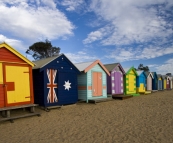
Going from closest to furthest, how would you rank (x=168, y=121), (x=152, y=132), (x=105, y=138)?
(x=105, y=138) < (x=152, y=132) < (x=168, y=121)

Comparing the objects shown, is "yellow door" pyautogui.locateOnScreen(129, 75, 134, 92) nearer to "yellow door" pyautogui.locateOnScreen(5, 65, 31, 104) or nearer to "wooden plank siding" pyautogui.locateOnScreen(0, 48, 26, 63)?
"yellow door" pyautogui.locateOnScreen(5, 65, 31, 104)

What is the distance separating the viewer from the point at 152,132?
5.99 meters

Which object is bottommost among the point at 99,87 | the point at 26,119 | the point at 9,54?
the point at 26,119

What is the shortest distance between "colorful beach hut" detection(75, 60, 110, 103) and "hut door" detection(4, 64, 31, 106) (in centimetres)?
507

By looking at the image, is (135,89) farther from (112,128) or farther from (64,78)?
(112,128)

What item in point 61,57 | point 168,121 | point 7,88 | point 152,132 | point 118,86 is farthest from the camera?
point 118,86

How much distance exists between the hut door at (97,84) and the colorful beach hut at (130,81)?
Result: 5102 mm

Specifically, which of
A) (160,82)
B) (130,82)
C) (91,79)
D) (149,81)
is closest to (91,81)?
(91,79)

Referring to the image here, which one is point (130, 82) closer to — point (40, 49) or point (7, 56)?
point (7, 56)

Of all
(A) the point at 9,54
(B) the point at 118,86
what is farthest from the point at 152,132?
(B) the point at 118,86

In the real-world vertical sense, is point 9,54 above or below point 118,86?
above

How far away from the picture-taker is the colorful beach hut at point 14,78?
8188 millimetres

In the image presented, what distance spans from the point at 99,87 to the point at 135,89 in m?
8.04

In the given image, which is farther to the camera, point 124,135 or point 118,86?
point 118,86
